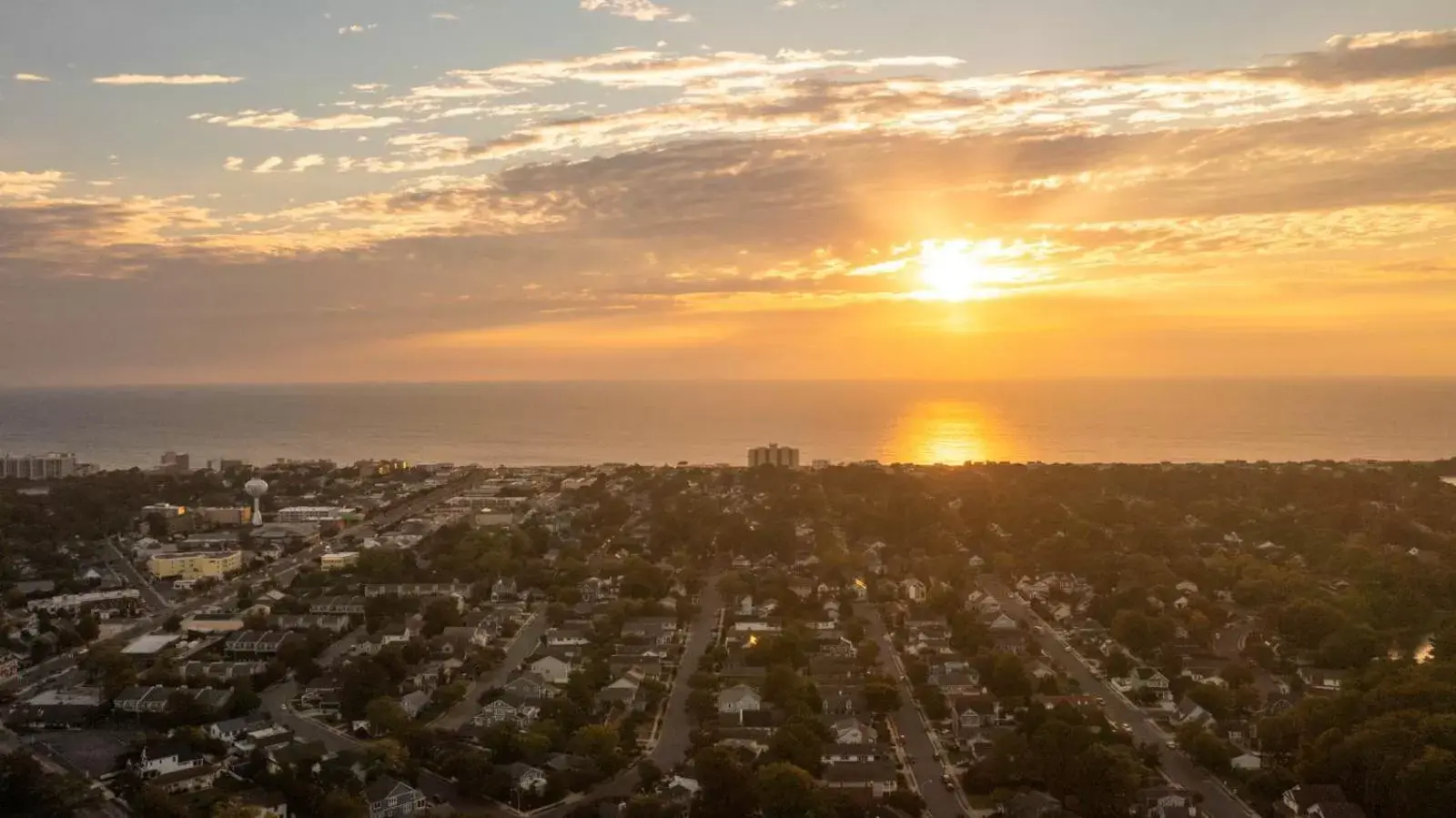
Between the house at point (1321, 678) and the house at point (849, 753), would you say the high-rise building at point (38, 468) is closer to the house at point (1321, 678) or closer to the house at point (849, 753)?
the house at point (849, 753)

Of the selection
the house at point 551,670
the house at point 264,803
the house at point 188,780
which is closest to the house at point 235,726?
the house at point 188,780

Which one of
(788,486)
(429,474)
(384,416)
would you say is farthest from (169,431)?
(788,486)

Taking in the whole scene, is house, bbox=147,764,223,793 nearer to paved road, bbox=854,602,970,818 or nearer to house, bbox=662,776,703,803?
house, bbox=662,776,703,803

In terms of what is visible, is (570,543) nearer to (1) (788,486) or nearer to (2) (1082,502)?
(1) (788,486)

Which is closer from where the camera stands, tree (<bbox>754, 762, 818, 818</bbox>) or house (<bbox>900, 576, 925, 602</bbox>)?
tree (<bbox>754, 762, 818, 818</bbox>)

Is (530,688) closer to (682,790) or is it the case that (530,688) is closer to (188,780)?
(682,790)

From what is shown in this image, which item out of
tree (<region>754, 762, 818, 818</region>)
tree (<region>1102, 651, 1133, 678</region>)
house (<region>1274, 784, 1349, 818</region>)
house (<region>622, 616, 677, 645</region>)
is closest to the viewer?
tree (<region>754, 762, 818, 818</region>)

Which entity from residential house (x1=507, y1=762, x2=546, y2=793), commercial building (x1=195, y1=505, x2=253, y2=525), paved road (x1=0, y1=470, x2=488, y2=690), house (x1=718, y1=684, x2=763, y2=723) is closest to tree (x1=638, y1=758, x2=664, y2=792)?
residential house (x1=507, y1=762, x2=546, y2=793)
